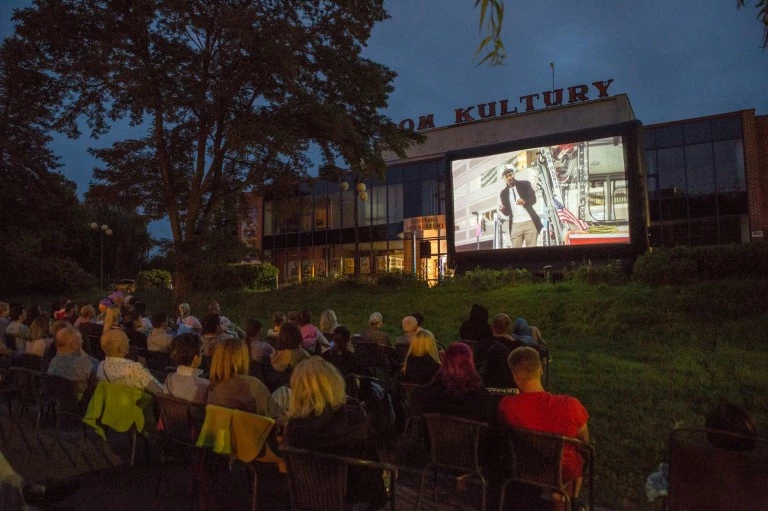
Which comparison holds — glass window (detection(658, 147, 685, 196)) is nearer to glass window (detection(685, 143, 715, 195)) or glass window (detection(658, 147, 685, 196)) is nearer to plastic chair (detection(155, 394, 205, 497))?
glass window (detection(685, 143, 715, 195))

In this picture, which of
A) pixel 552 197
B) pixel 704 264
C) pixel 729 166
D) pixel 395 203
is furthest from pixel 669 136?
pixel 704 264

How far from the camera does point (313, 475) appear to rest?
2957mm

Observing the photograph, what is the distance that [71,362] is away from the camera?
557 centimetres

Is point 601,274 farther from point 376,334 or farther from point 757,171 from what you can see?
point 757,171

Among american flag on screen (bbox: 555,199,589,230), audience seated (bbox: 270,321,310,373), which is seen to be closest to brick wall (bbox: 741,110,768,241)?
american flag on screen (bbox: 555,199,589,230)

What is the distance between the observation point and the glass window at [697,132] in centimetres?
2717

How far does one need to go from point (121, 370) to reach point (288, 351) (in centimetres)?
152

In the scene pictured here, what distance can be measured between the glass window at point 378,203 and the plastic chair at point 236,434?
3154 centimetres

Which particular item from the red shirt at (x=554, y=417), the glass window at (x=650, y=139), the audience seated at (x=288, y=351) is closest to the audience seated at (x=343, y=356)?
the audience seated at (x=288, y=351)

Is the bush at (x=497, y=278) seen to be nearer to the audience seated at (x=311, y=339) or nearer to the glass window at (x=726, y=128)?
the audience seated at (x=311, y=339)

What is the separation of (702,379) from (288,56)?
1227 centimetres

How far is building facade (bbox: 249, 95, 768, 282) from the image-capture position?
2614 cm

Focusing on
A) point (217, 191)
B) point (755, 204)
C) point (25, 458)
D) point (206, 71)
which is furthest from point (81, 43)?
point (755, 204)

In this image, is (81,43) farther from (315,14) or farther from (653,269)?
(653,269)
